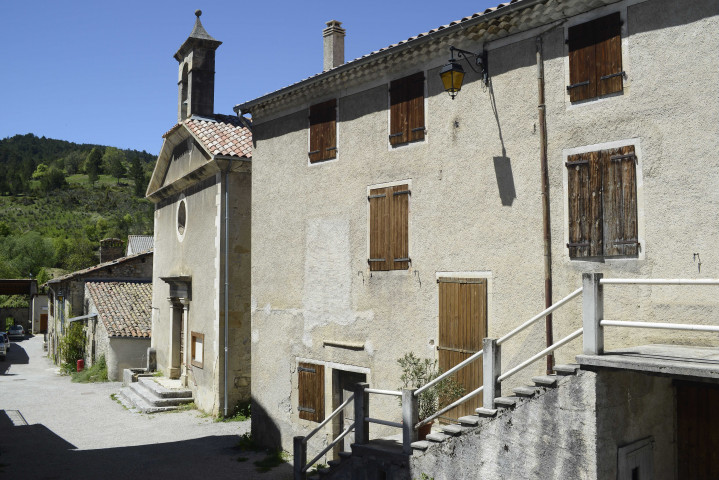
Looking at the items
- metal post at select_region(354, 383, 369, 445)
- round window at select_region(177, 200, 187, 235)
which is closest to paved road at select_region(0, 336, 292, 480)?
metal post at select_region(354, 383, 369, 445)

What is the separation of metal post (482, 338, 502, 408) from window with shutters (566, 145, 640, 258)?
7.07ft

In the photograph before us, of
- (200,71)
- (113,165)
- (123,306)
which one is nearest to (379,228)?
(200,71)

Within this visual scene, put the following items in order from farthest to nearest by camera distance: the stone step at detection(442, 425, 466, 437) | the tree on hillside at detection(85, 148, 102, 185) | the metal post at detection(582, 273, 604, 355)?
1. the tree on hillside at detection(85, 148, 102, 185)
2. the stone step at detection(442, 425, 466, 437)
3. the metal post at detection(582, 273, 604, 355)

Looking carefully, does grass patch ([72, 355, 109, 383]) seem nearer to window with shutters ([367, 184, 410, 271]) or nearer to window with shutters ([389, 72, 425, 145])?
window with shutters ([367, 184, 410, 271])

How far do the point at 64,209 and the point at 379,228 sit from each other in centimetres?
10429

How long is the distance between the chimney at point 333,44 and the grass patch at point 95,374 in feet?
53.3

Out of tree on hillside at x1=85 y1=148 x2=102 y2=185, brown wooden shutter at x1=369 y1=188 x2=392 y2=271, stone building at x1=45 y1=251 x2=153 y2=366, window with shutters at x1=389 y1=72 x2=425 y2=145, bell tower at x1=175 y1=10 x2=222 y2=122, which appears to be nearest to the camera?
window with shutters at x1=389 y1=72 x2=425 y2=145

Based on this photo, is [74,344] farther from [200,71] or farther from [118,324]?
[200,71]

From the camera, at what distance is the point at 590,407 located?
236 inches

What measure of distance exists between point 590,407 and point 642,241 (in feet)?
9.12

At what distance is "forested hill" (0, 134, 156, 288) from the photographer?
7381 cm

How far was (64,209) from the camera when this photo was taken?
337 ft

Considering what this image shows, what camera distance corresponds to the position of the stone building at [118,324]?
23.4 metres

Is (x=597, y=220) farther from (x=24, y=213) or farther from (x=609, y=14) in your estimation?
(x=24, y=213)
